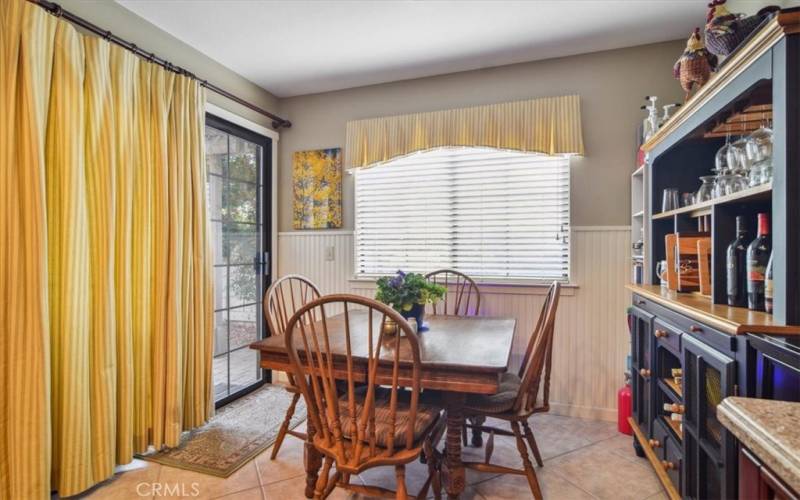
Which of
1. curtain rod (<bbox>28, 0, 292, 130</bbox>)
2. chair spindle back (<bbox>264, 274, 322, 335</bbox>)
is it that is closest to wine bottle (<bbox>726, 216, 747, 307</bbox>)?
chair spindle back (<bbox>264, 274, 322, 335</bbox>)

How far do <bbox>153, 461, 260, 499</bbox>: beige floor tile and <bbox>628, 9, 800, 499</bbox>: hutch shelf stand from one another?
1.89 m

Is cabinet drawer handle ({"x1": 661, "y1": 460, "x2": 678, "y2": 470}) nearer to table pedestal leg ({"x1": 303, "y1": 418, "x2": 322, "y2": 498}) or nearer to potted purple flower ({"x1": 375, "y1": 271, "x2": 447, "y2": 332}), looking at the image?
potted purple flower ({"x1": 375, "y1": 271, "x2": 447, "y2": 332})

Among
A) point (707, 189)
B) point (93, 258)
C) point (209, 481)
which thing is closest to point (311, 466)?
point (209, 481)

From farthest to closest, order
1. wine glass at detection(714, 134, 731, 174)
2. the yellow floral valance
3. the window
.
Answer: the window < the yellow floral valance < wine glass at detection(714, 134, 731, 174)

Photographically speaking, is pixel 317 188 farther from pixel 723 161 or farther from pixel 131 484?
pixel 723 161

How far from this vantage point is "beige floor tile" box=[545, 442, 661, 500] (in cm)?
192

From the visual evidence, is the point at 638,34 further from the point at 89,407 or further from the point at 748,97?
the point at 89,407

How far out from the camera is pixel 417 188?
322cm

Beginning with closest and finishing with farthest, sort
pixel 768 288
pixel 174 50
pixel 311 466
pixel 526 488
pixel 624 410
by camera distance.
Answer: pixel 768 288
pixel 311 466
pixel 526 488
pixel 624 410
pixel 174 50

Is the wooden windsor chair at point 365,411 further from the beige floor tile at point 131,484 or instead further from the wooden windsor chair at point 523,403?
the beige floor tile at point 131,484

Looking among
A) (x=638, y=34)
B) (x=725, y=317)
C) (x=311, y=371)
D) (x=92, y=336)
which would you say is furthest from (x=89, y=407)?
(x=638, y=34)

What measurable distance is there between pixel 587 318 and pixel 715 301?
4.28ft

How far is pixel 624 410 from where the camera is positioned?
2477mm

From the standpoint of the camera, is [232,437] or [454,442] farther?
[232,437]
